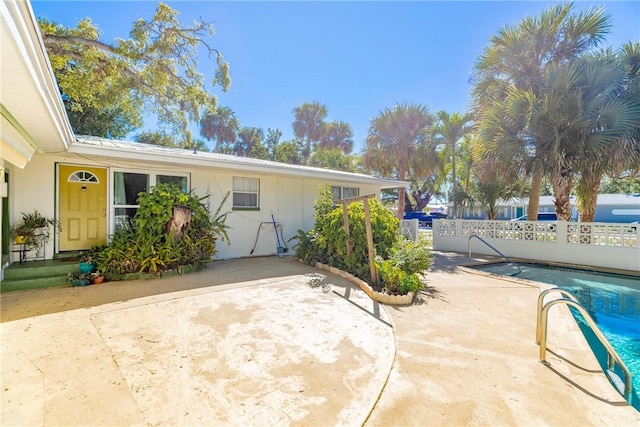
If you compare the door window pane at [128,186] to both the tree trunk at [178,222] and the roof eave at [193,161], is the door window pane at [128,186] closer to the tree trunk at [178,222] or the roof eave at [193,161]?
the roof eave at [193,161]

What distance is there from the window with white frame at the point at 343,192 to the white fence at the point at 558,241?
382cm

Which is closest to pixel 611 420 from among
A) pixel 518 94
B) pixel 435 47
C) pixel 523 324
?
pixel 523 324

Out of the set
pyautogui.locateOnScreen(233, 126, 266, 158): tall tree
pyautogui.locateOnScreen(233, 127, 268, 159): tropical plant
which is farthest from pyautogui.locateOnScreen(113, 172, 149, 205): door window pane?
pyautogui.locateOnScreen(233, 126, 266, 158): tall tree

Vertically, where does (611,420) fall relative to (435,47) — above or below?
below

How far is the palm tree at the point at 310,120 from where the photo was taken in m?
25.0

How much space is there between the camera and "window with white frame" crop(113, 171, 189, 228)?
6.73m

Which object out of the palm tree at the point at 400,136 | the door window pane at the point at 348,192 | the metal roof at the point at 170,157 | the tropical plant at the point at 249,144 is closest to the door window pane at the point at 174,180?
the metal roof at the point at 170,157

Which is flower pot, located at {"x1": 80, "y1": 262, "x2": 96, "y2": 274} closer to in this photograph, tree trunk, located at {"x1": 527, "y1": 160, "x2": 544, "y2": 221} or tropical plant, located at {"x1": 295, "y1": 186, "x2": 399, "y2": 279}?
tropical plant, located at {"x1": 295, "y1": 186, "x2": 399, "y2": 279}

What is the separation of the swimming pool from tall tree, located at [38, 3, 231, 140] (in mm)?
11471

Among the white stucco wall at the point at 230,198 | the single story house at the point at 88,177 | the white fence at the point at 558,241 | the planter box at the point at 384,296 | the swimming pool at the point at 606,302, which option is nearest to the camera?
the single story house at the point at 88,177

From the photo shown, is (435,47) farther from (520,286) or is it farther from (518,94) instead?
(520,286)

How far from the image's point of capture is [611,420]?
2084mm

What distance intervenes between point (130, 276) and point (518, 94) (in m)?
11.3

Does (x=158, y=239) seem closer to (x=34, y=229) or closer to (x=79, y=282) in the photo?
(x=79, y=282)
